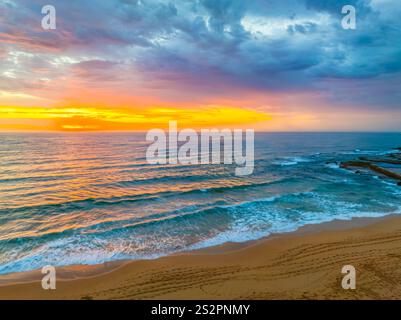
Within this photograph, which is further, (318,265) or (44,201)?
(44,201)

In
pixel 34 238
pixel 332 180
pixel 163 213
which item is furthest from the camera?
pixel 332 180

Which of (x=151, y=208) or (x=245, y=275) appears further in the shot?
(x=151, y=208)

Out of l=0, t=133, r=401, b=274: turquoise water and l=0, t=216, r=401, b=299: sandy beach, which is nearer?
l=0, t=216, r=401, b=299: sandy beach

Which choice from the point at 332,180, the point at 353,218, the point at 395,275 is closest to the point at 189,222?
the point at 395,275

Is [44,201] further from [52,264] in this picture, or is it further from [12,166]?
[12,166]

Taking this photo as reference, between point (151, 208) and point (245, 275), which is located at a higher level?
point (151, 208)
